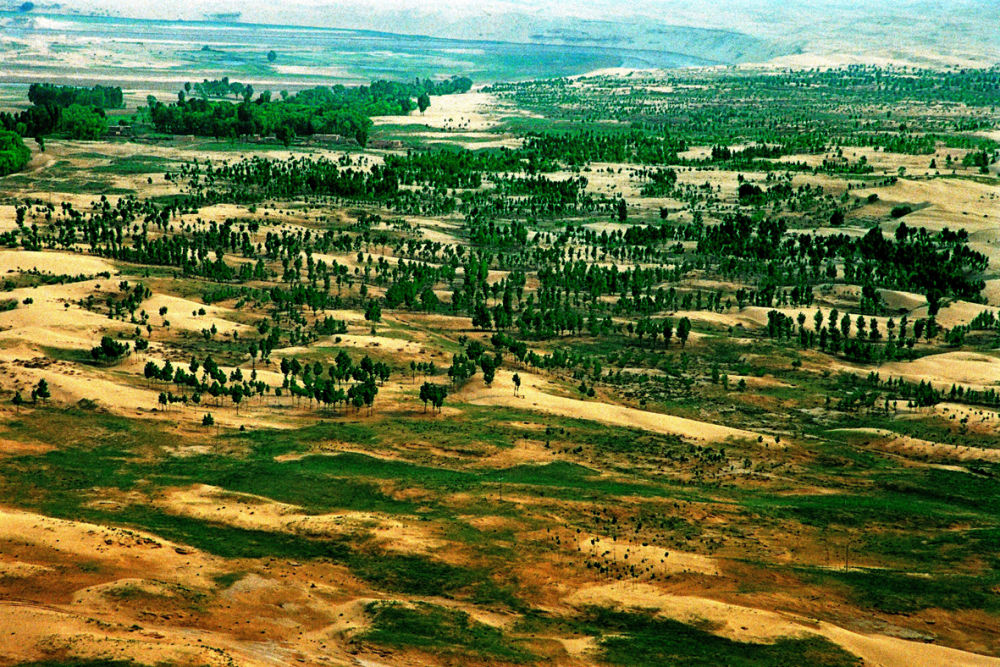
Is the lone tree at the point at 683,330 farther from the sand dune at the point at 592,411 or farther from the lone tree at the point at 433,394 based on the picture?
the lone tree at the point at 433,394

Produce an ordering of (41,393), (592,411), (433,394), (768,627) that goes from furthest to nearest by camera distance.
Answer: (592,411) < (433,394) < (41,393) < (768,627)

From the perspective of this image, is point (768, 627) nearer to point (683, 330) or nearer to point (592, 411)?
point (592, 411)

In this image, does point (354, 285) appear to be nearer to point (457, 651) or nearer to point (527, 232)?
point (527, 232)

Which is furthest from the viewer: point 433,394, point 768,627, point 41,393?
point 433,394

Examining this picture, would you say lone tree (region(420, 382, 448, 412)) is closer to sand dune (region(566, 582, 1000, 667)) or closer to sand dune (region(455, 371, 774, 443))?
sand dune (region(455, 371, 774, 443))

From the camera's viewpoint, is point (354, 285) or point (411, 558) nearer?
point (411, 558)

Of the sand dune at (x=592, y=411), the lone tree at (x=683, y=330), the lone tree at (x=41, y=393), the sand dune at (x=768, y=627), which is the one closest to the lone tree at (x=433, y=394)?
the sand dune at (x=592, y=411)

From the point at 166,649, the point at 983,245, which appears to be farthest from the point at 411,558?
the point at 983,245

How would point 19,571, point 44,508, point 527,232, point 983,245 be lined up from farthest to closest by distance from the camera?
1. point 527,232
2. point 983,245
3. point 44,508
4. point 19,571

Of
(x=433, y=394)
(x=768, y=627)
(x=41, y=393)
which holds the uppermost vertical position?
(x=41, y=393)

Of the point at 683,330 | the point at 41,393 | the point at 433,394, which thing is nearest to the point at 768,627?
the point at 433,394

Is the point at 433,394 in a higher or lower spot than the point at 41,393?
lower
